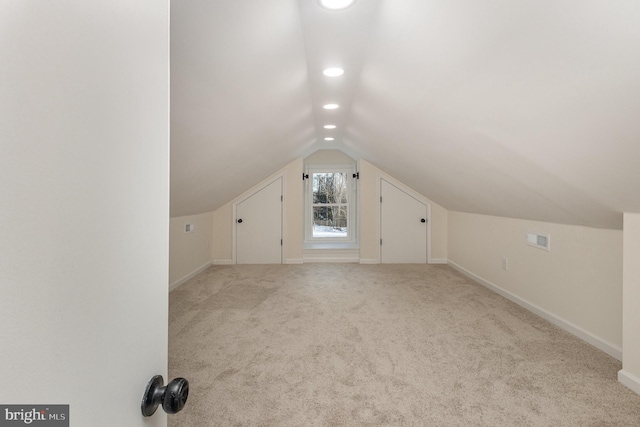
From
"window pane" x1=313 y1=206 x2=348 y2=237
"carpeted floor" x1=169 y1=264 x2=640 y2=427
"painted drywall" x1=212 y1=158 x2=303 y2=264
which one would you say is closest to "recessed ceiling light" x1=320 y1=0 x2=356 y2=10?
"carpeted floor" x1=169 y1=264 x2=640 y2=427

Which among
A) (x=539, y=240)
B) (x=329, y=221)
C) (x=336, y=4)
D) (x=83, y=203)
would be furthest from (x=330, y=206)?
(x=83, y=203)

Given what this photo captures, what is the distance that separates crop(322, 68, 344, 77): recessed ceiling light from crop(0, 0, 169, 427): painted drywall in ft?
5.90

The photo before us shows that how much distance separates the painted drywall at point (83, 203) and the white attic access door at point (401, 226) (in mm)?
5094

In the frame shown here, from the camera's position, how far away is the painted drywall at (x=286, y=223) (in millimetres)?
5469

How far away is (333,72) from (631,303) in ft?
7.70

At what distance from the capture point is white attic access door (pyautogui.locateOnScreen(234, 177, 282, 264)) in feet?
18.0

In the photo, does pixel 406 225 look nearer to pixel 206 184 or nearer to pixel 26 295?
pixel 206 184

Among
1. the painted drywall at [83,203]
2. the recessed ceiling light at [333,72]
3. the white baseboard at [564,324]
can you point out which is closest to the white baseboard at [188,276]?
the recessed ceiling light at [333,72]

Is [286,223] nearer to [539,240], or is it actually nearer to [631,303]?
[539,240]

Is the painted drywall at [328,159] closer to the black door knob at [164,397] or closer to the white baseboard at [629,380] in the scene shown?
the white baseboard at [629,380]

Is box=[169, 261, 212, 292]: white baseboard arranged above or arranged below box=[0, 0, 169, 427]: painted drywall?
below

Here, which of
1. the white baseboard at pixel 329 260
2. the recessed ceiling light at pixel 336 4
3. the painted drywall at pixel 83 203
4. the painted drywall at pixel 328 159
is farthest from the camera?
the painted drywall at pixel 328 159

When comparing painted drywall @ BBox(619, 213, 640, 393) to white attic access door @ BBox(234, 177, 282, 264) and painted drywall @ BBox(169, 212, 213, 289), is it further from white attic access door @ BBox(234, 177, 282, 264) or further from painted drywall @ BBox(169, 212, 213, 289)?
white attic access door @ BBox(234, 177, 282, 264)

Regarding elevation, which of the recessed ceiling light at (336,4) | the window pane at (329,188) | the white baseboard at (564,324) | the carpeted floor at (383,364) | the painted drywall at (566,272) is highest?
the recessed ceiling light at (336,4)
